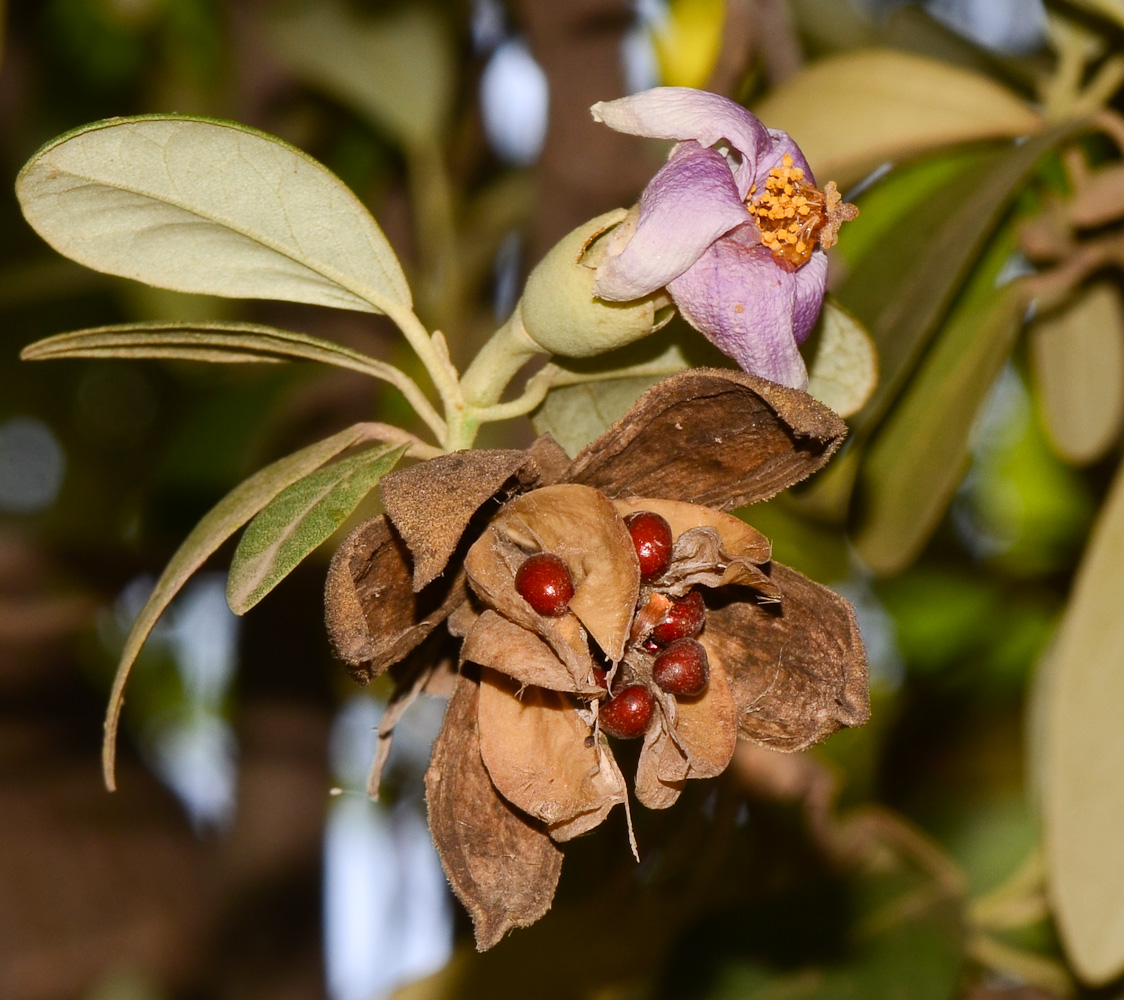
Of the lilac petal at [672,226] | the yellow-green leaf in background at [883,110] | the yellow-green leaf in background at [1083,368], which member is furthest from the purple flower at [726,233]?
the yellow-green leaf in background at [1083,368]

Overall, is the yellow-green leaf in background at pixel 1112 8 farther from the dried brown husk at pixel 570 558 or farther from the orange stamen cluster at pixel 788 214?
the dried brown husk at pixel 570 558

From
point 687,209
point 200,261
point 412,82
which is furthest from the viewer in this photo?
point 412,82

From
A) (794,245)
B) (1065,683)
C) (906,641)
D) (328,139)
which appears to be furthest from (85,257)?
(906,641)

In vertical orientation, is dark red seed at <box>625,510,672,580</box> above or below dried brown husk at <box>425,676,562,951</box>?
above

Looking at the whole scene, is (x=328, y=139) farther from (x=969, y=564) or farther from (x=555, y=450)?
(x=555, y=450)

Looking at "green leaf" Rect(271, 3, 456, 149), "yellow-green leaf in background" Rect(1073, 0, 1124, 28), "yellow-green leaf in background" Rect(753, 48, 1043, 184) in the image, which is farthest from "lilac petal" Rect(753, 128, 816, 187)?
"green leaf" Rect(271, 3, 456, 149)

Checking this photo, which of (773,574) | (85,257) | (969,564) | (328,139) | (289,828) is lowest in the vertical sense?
(289,828)

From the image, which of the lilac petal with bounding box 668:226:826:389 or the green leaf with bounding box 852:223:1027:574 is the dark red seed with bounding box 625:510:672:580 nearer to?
the lilac petal with bounding box 668:226:826:389

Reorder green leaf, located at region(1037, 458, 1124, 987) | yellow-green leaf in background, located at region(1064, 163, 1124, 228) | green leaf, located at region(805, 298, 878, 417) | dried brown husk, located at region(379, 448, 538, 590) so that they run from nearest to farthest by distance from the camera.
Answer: dried brown husk, located at region(379, 448, 538, 590) < green leaf, located at region(805, 298, 878, 417) < green leaf, located at region(1037, 458, 1124, 987) < yellow-green leaf in background, located at region(1064, 163, 1124, 228)
